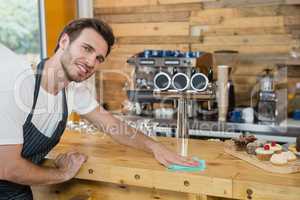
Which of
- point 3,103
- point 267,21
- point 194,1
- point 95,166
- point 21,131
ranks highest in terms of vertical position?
point 194,1

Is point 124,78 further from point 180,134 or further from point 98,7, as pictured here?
point 180,134

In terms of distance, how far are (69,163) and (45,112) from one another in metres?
0.24

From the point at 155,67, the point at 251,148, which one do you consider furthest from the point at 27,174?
the point at 155,67

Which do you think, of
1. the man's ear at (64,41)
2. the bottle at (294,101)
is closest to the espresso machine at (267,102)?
the bottle at (294,101)

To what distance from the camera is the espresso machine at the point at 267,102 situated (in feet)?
8.92

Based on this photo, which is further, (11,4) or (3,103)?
(11,4)

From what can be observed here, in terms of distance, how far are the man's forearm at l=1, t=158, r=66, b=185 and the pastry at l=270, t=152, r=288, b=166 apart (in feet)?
2.78

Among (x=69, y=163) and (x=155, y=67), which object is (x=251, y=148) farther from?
(x=155, y=67)

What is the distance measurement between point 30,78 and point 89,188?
0.56 meters

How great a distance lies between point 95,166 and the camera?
1551 mm

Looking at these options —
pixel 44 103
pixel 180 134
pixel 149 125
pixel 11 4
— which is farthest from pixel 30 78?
pixel 11 4

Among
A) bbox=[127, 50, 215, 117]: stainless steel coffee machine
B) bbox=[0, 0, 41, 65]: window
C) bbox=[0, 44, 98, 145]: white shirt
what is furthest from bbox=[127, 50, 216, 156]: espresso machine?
bbox=[0, 0, 41, 65]: window

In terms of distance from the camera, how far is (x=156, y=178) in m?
1.44

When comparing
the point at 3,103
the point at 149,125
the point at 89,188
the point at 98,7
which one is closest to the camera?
the point at 3,103
